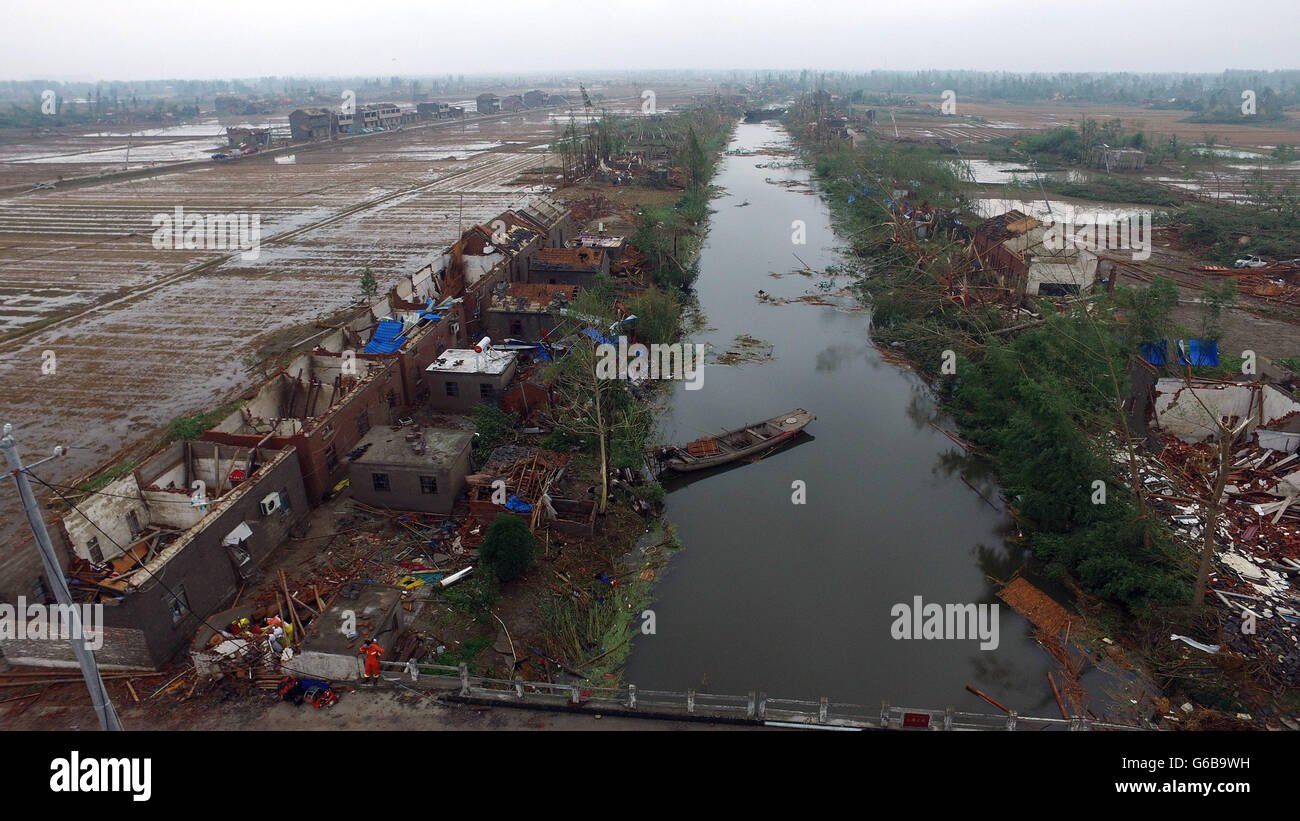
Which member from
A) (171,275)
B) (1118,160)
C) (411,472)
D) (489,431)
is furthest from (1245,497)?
(1118,160)

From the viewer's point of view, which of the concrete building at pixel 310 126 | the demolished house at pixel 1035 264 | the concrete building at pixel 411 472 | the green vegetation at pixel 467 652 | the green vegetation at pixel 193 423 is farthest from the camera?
the concrete building at pixel 310 126

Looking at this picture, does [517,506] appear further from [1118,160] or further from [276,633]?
[1118,160]

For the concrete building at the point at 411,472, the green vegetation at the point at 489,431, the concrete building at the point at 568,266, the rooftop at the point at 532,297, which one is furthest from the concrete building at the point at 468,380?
the concrete building at the point at 568,266

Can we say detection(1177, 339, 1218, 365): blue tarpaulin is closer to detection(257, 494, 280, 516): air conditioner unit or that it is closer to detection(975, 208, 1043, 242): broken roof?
detection(975, 208, 1043, 242): broken roof

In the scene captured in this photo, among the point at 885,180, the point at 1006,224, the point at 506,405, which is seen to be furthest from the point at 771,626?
the point at 885,180

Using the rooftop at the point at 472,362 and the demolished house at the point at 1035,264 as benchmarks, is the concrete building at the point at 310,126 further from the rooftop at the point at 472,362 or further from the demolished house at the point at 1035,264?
the demolished house at the point at 1035,264

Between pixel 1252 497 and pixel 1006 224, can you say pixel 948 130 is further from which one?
pixel 1252 497
